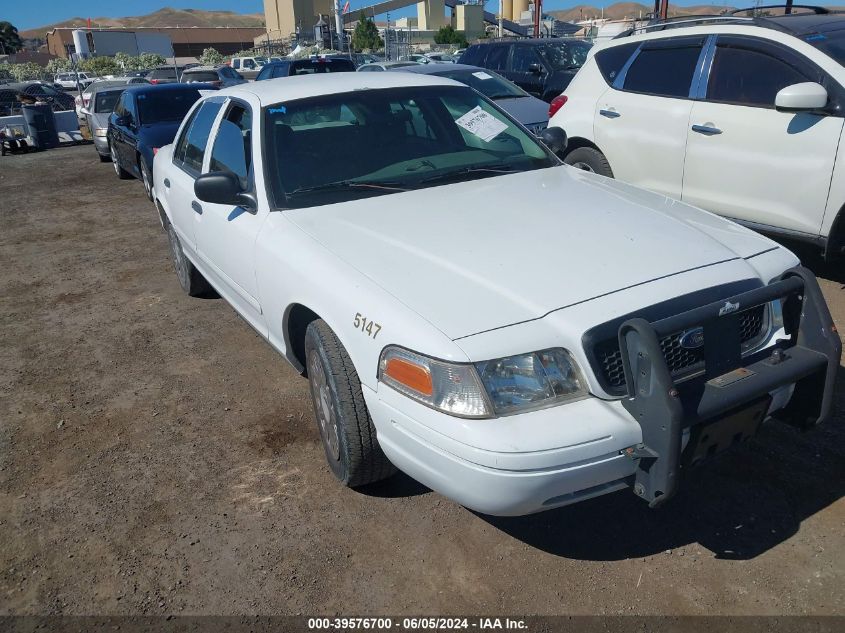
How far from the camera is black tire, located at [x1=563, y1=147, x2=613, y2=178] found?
6105mm

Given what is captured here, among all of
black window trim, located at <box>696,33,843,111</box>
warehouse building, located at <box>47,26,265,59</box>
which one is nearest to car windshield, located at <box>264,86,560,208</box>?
black window trim, located at <box>696,33,843,111</box>

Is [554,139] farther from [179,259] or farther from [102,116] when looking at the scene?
[102,116]

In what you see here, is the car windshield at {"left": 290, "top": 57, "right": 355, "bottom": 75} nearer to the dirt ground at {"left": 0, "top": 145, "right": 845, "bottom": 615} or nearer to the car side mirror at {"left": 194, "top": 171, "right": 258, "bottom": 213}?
the dirt ground at {"left": 0, "top": 145, "right": 845, "bottom": 615}

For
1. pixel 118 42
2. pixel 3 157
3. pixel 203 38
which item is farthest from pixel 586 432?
pixel 203 38

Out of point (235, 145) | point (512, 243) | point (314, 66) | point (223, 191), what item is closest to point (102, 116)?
point (314, 66)

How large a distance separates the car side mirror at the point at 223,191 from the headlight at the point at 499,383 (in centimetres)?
158

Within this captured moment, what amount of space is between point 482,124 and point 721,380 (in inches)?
89.1

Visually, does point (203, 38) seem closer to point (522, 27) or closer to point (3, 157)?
point (522, 27)

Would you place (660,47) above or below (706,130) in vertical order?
above

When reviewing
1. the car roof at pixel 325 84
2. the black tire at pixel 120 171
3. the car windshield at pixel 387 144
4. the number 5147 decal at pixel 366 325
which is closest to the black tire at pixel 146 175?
the black tire at pixel 120 171

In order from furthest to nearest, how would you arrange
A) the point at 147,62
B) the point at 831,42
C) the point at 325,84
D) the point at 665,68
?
the point at 147,62 < the point at 665,68 < the point at 831,42 < the point at 325,84

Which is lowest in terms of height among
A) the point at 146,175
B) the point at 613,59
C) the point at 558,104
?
the point at 146,175

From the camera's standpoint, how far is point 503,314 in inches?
93.6

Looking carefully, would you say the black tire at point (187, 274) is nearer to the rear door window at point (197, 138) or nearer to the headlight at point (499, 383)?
the rear door window at point (197, 138)
